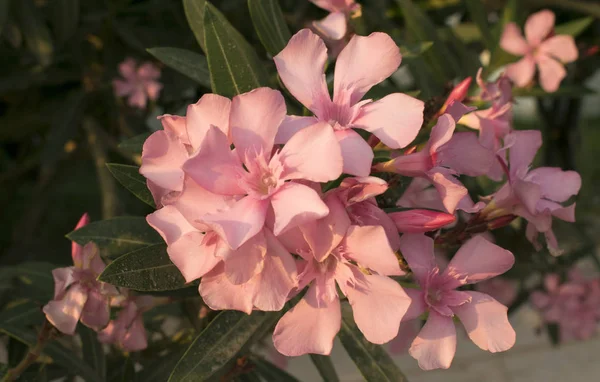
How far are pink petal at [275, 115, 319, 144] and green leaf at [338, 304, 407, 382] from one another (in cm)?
30

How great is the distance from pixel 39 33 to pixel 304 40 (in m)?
0.78

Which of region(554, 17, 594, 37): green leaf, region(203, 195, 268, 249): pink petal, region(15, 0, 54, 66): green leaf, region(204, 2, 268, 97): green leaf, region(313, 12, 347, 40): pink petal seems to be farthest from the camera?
region(554, 17, 594, 37): green leaf

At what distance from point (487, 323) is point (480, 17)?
2.55ft

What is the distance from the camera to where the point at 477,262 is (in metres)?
0.62

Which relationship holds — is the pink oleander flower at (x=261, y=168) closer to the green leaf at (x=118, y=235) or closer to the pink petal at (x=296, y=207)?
the pink petal at (x=296, y=207)

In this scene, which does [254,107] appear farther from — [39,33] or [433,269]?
[39,33]

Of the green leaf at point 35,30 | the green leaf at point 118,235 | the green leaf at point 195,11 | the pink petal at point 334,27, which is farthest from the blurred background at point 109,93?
the green leaf at point 118,235

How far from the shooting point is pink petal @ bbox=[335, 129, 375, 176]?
50 cm

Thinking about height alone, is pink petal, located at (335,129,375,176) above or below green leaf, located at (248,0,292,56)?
above

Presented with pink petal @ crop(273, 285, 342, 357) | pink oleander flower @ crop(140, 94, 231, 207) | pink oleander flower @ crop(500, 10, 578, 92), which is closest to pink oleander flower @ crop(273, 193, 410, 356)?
pink petal @ crop(273, 285, 342, 357)

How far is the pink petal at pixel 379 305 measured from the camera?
537 millimetres

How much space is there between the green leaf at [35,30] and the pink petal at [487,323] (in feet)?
2.96

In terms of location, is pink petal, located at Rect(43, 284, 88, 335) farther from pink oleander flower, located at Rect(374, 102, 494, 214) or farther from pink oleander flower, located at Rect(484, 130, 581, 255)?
pink oleander flower, located at Rect(484, 130, 581, 255)

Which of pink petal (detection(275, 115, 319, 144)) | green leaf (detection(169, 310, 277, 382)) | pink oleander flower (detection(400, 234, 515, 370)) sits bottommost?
green leaf (detection(169, 310, 277, 382))
